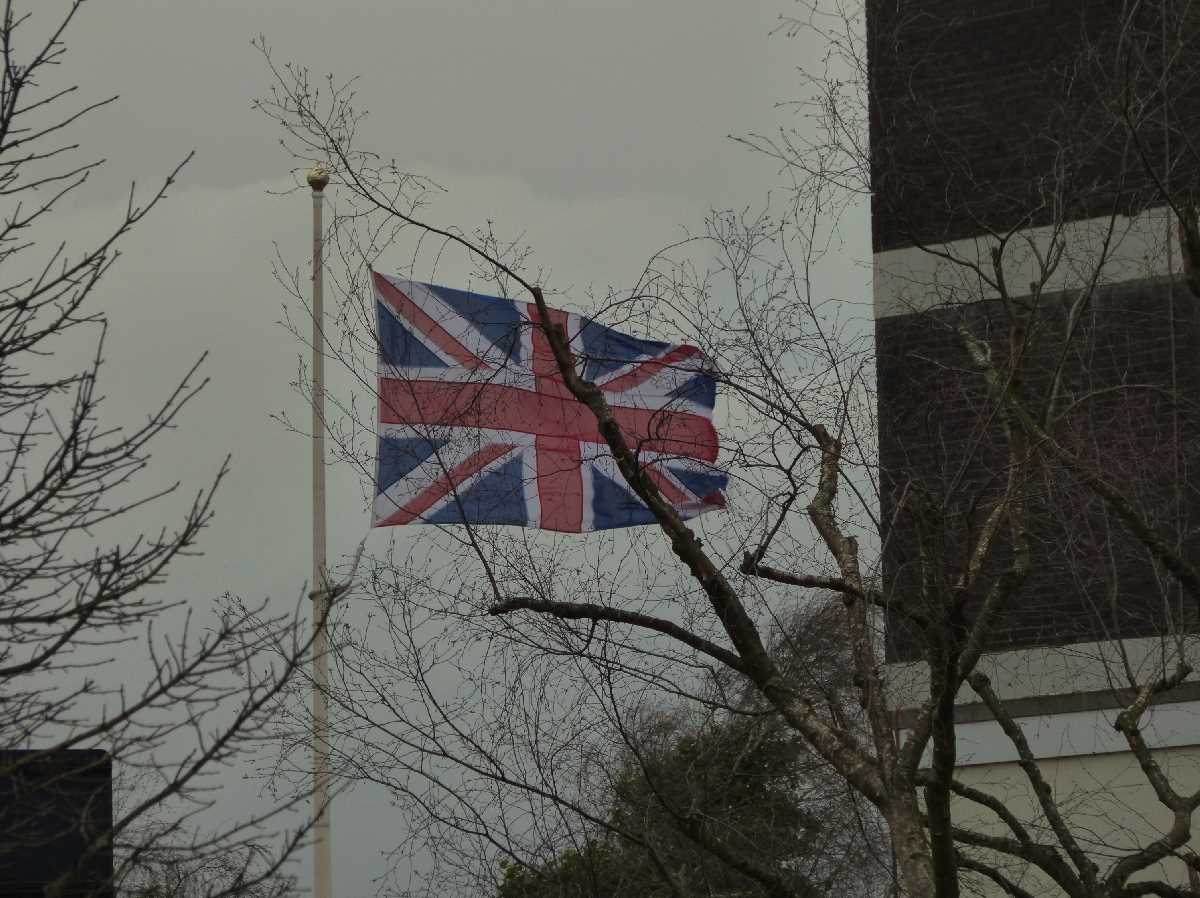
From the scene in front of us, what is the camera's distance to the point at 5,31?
24.5 ft

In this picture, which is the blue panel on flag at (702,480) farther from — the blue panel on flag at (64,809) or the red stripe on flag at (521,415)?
the blue panel on flag at (64,809)

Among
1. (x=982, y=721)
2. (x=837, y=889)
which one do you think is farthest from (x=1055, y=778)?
(x=837, y=889)

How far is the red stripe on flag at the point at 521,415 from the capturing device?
10.3 meters

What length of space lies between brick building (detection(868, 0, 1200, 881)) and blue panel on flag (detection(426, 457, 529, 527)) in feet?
7.71

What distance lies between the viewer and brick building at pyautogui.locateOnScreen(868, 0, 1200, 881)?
36.4 feet

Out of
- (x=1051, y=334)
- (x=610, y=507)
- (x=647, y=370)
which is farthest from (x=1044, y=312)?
(x=610, y=507)

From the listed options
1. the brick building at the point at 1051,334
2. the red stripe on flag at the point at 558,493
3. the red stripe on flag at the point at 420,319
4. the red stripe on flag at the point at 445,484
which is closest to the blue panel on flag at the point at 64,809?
the red stripe on flag at the point at 445,484

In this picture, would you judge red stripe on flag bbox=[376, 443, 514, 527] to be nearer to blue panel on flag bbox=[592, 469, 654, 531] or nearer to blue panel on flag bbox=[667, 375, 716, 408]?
blue panel on flag bbox=[592, 469, 654, 531]

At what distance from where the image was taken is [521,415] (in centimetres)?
1335

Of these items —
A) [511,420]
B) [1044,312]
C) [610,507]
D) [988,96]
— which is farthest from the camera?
[988,96]

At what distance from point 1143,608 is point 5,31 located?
8.68m

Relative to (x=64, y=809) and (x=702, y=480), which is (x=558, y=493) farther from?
(x=64, y=809)

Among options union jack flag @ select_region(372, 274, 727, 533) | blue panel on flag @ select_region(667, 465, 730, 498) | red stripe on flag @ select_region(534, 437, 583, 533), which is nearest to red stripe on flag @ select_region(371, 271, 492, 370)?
union jack flag @ select_region(372, 274, 727, 533)

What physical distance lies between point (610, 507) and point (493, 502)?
146cm
